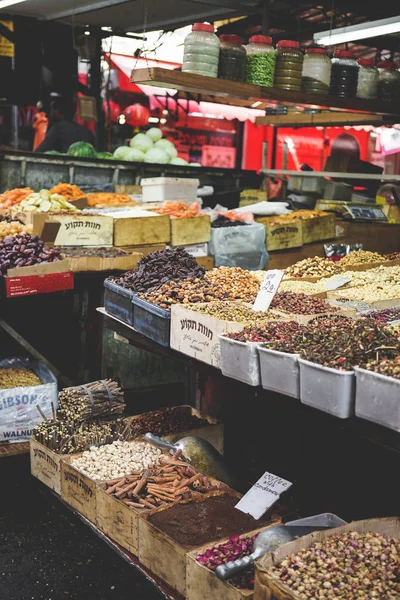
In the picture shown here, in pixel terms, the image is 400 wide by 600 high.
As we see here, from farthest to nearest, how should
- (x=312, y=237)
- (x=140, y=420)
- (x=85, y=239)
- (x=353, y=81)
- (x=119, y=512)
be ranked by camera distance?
(x=312, y=237), (x=85, y=239), (x=353, y=81), (x=140, y=420), (x=119, y=512)

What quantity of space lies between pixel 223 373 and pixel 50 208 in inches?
136

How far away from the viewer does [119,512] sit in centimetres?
308

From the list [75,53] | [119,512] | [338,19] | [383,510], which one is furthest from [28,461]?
[338,19]

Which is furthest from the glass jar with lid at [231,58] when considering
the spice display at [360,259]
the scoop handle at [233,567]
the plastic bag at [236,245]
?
the scoop handle at [233,567]

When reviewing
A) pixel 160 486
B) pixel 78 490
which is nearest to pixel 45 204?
pixel 78 490

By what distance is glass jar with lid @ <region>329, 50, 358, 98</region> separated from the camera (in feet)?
16.9

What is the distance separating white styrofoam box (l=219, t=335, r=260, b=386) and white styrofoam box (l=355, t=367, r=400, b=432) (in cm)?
55

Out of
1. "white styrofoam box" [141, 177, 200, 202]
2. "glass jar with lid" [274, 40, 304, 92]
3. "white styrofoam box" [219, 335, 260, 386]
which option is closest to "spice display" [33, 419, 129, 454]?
"white styrofoam box" [219, 335, 260, 386]

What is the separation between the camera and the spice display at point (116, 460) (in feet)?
11.3

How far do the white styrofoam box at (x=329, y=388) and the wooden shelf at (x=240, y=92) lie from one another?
2440 mm

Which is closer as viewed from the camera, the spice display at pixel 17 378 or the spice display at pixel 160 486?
the spice display at pixel 160 486

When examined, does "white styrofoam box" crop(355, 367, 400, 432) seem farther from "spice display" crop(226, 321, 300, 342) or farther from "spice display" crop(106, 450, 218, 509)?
"spice display" crop(106, 450, 218, 509)

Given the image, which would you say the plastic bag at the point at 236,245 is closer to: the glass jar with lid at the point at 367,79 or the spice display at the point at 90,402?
the glass jar with lid at the point at 367,79

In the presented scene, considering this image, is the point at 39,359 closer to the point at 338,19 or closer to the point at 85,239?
the point at 85,239
